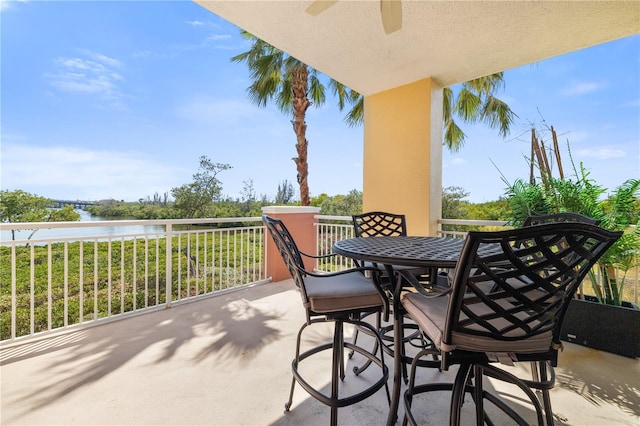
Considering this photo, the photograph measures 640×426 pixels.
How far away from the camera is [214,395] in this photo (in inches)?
66.2

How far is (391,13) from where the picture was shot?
6.09ft

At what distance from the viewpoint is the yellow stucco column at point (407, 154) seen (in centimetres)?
341

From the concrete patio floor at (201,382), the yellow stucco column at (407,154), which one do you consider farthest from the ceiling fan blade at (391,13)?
the concrete patio floor at (201,382)

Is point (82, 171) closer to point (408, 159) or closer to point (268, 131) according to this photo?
point (268, 131)

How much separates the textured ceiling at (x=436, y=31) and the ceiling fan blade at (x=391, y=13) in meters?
0.38

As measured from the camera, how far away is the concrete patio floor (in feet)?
4.96

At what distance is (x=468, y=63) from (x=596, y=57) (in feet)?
15.6

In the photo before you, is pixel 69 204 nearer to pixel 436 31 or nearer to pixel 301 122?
pixel 301 122

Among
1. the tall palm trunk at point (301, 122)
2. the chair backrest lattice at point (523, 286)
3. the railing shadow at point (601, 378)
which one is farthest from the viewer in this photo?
the tall palm trunk at point (301, 122)

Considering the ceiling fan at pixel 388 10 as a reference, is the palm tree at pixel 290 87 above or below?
above

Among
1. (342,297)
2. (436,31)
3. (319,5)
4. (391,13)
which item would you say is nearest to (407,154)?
(436,31)

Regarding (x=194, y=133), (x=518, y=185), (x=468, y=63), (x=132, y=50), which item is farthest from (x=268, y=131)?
(x=518, y=185)

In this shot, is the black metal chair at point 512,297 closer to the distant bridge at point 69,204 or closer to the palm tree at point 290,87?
the palm tree at point 290,87

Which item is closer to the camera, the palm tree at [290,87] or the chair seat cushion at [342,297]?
the chair seat cushion at [342,297]
